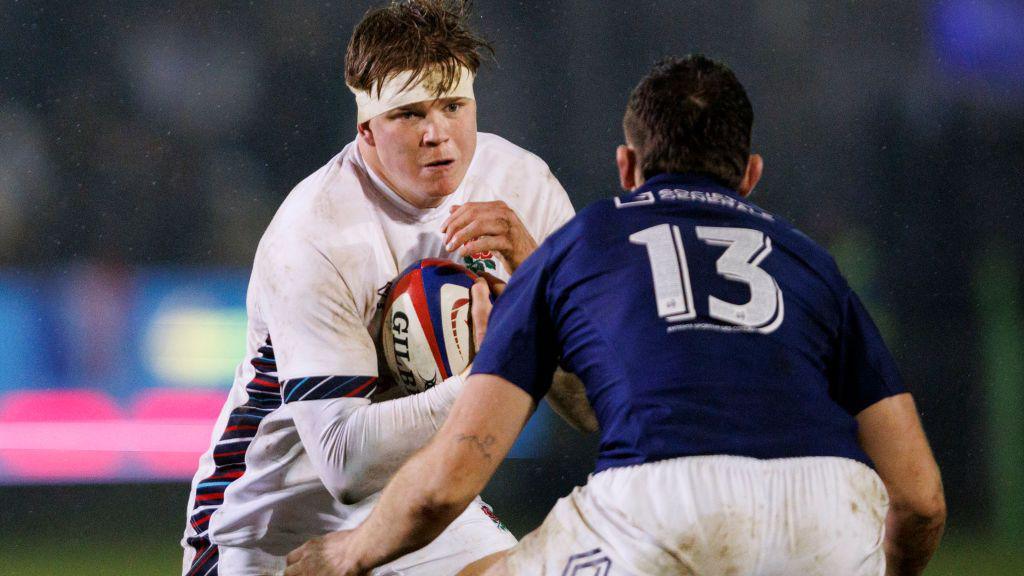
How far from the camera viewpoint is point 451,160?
262 centimetres

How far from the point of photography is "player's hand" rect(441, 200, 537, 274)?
246 cm

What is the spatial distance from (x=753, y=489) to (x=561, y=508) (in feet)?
0.97

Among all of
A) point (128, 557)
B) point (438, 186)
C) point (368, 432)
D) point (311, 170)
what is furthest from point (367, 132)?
point (311, 170)

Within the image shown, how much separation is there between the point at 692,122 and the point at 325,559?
37.4 inches

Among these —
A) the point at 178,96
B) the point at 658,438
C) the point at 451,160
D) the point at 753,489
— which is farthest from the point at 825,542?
the point at 178,96

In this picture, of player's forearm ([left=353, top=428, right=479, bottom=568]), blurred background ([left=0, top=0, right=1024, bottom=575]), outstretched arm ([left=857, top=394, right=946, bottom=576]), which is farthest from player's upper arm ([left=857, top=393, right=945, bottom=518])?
blurred background ([left=0, top=0, right=1024, bottom=575])

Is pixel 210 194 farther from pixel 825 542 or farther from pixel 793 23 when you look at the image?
pixel 825 542

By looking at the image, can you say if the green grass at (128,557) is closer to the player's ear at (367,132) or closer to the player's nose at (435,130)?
the player's ear at (367,132)

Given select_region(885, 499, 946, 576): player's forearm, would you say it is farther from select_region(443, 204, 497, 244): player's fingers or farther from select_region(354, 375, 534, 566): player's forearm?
select_region(443, 204, 497, 244): player's fingers

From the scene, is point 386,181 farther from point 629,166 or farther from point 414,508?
point 414,508

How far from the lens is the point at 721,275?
70.0 inches

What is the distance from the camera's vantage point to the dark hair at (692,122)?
6.28 feet

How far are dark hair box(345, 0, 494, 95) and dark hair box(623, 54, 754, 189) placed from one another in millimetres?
788

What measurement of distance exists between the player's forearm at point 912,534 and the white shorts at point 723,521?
217 millimetres
